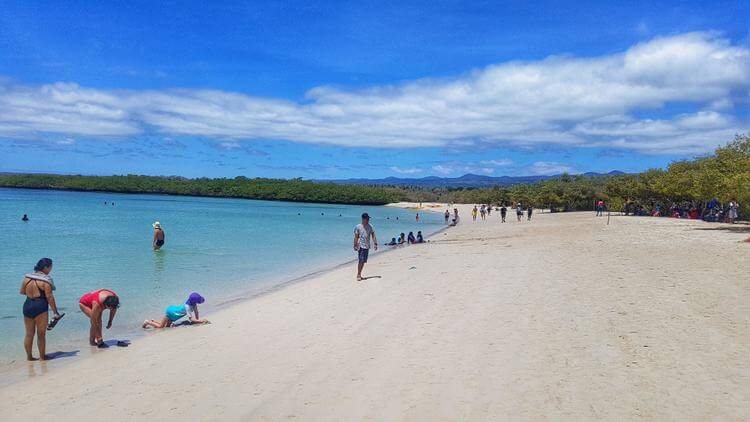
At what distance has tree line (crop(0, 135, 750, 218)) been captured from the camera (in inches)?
995

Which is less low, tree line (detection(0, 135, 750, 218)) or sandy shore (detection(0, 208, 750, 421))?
tree line (detection(0, 135, 750, 218))

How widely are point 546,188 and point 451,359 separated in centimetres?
5861

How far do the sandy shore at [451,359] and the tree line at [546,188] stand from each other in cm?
1405

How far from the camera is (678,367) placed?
573 cm

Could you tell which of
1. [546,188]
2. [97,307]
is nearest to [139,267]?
[97,307]

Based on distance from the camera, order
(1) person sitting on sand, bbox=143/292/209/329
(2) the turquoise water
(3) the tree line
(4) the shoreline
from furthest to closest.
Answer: (3) the tree line
(2) the turquoise water
(1) person sitting on sand, bbox=143/292/209/329
(4) the shoreline

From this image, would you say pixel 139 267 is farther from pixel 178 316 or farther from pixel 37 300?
pixel 37 300

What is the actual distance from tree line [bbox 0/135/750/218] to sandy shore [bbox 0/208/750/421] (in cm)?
1405

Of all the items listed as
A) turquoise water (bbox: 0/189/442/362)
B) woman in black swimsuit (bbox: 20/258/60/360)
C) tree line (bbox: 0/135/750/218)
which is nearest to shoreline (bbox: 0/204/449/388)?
turquoise water (bbox: 0/189/442/362)

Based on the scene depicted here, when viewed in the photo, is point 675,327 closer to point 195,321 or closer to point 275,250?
point 195,321

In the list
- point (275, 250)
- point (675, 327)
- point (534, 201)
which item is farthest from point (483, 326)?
point (534, 201)

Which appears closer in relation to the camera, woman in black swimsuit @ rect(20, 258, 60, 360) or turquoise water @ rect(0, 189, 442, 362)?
woman in black swimsuit @ rect(20, 258, 60, 360)

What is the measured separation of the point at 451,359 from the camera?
637 centimetres

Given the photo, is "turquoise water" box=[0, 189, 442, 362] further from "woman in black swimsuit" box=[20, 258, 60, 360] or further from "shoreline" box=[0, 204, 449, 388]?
"woman in black swimsuit" box=[20, 258, 60, 360]
